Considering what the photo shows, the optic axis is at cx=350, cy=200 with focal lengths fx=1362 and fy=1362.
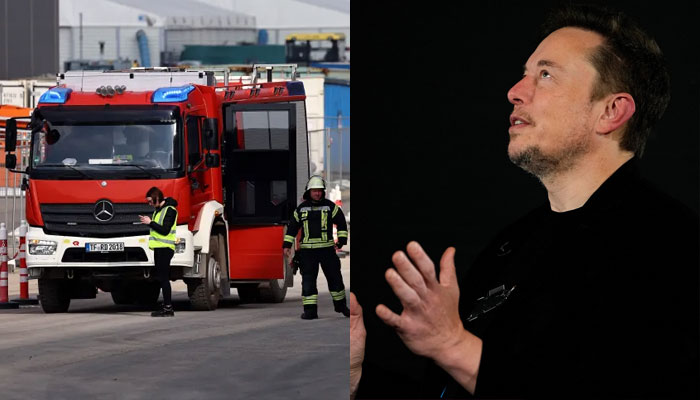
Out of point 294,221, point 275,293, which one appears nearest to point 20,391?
point 294,221

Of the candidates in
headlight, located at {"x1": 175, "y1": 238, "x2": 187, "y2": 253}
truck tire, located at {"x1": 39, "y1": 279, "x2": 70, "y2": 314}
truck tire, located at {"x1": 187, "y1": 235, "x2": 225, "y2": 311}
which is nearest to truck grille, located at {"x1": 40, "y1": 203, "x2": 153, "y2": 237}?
headlight, located at {"x1": 175, "y1": 238, "x2": 187, "y2": 253}

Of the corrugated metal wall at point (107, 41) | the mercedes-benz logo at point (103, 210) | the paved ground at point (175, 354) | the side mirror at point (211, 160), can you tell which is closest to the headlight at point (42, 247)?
the mercedes-benz logo at point (103, 210)

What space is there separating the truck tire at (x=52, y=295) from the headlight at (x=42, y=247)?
1.26 feet

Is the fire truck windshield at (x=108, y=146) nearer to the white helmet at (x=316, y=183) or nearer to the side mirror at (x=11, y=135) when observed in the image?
the side mirror at (x=11, y=135)

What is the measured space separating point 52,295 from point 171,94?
2891 mm

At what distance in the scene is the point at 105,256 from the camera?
54.5 feet

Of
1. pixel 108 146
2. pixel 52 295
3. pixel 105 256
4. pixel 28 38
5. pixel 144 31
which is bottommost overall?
pixel 52 295

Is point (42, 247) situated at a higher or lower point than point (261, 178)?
lower

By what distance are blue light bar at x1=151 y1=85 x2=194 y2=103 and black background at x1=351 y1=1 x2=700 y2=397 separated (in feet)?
41.9

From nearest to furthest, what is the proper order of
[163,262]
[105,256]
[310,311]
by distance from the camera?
[310,311] → [163,262] → [105,256]

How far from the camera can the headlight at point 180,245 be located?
16156 millimetres

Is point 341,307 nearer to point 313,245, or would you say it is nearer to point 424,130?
point 313,245

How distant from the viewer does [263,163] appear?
17.2m

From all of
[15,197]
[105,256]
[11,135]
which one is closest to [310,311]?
[105,256]
